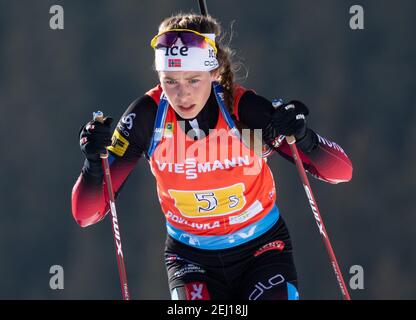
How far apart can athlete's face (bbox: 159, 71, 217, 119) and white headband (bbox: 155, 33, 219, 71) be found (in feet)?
0.10

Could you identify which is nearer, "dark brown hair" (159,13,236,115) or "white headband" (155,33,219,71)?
"white headband" (155,33,219,71)

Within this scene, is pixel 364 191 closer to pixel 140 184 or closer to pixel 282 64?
pixel 282 64

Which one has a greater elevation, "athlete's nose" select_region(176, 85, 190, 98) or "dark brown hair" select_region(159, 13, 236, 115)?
"dark brown hair" select_region(159, 13, 236, 115)

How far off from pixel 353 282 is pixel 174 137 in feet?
10.4

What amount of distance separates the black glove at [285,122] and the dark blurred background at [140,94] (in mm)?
2907

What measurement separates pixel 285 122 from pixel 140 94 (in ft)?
10.6

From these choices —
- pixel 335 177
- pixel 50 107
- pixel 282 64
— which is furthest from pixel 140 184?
pixel 335 177

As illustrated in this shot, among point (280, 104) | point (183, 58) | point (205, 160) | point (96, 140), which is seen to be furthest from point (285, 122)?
point (96, 140)

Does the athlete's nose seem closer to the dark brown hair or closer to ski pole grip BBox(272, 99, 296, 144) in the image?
the dark brown hair

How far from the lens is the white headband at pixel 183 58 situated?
3983mm

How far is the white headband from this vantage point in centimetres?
398

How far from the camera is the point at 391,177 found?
23.0 feet

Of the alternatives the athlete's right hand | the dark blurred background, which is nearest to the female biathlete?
the athlete's right hand
